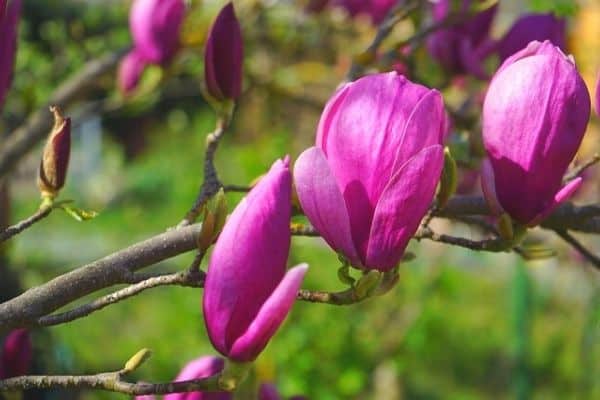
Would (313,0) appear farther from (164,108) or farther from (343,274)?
(164,108)

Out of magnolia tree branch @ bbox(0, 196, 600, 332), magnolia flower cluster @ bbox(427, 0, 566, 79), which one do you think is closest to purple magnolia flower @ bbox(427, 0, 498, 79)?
magnolia flower cluster @ bbox(427, 0, 566, 79)

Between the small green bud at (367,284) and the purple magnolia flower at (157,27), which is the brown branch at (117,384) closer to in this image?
the small green bud at (367,284)

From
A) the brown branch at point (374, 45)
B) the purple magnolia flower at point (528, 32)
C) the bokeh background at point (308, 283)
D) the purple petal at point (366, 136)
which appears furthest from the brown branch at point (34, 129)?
the purple petal at point (366, 136)

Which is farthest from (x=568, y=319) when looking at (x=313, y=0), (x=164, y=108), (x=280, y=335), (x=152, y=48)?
(x=164, y=108)

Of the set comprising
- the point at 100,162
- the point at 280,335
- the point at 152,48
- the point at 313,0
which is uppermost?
the point at 152,48

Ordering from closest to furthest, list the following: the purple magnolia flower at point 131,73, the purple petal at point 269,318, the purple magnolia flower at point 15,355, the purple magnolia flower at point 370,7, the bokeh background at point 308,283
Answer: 1. the purple petal at point 269,318
2. the purple magnolia flower at point 15,355
3. the purple magnolia flower at point 131,73
4. the purple magnolia flower at point 370,7
5. the bokeh background at point 308,283

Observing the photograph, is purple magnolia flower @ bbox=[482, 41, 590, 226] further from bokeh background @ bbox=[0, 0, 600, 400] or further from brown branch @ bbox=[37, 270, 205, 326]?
bokeh background @ bbox=[0, 0, 600, 400]
